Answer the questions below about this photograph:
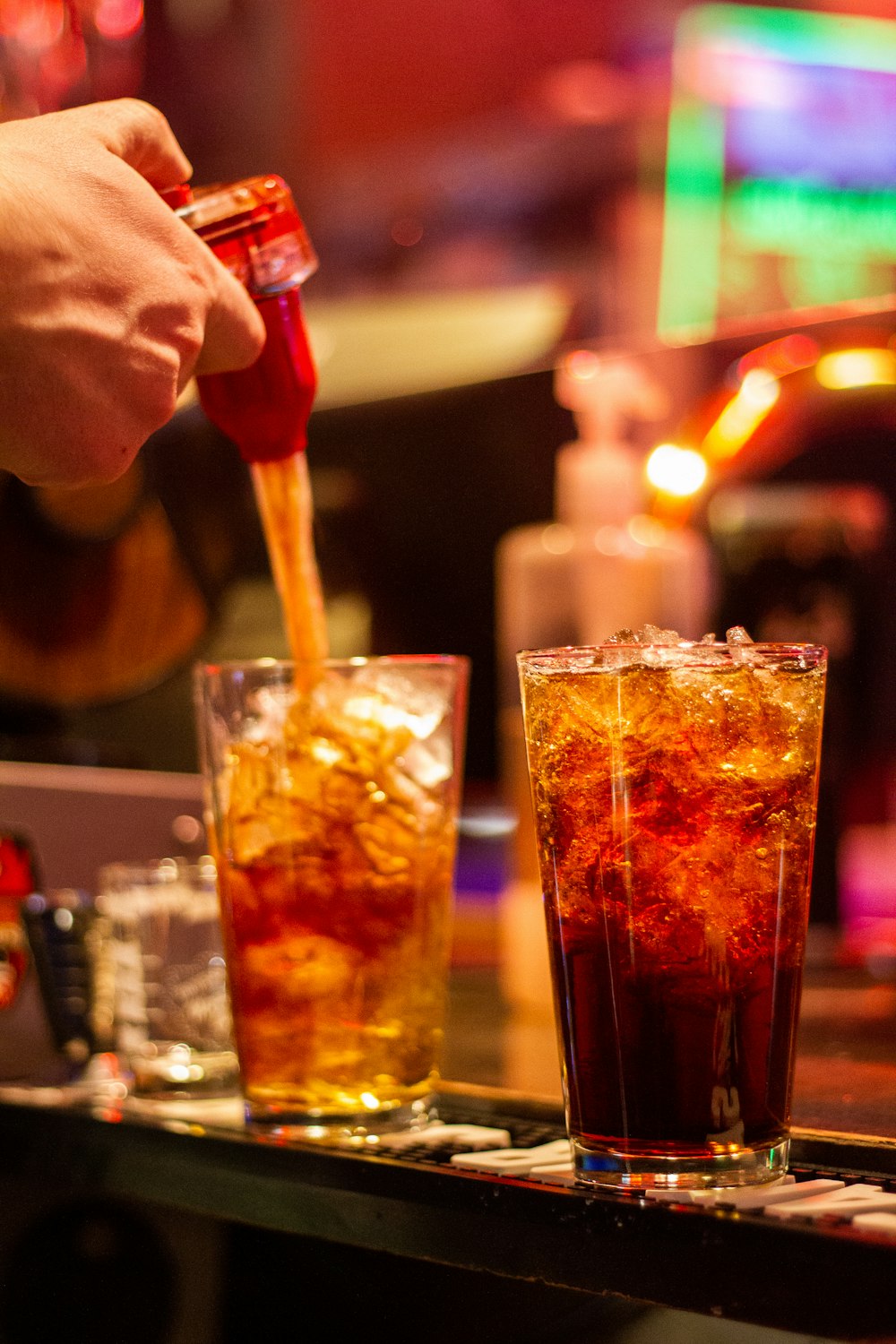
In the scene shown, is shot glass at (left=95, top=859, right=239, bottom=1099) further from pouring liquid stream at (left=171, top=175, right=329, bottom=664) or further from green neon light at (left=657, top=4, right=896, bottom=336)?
green neon light at (left=657, top=4, right=896, bottom=336)

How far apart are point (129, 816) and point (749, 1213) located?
74cm

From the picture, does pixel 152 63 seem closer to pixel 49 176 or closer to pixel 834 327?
pixel 834 327

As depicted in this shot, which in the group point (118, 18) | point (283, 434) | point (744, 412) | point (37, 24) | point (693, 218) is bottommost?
point (283, 434)

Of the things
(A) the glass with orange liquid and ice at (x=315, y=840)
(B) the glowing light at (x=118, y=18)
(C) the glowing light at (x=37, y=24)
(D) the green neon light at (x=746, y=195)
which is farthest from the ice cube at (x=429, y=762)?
(D) the green neon light at (x=746, y=195)

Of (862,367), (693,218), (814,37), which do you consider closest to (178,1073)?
(862,367)

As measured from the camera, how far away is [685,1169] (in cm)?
57

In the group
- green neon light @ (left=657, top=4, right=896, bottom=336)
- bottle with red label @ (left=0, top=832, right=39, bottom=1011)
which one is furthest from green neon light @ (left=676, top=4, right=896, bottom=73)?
bottle with red label @ (left=0, top=832, right=39, bottom=1011)

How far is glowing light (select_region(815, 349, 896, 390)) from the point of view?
126 cm

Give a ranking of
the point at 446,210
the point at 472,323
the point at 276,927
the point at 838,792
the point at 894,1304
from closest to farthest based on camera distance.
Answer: the point at 894,1304, the point at 276,927, the point at 838,792, the point at 472,323, the point at 446,210

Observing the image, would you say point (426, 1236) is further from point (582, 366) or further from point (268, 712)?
point (582, 366)

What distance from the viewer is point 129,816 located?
1.16m

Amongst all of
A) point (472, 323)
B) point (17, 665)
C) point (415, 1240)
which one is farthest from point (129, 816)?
point (472, 323)

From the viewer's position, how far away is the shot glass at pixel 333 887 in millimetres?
718

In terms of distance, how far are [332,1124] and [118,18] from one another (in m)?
2.41
